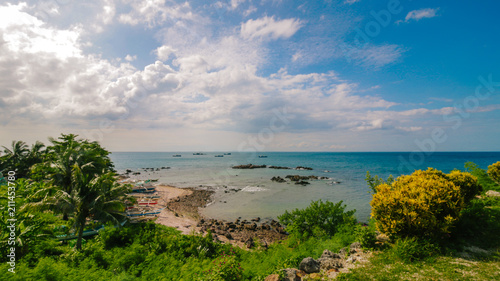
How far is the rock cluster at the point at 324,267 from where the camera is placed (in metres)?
7.39

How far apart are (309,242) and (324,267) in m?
5.22

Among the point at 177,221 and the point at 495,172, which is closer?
the point at 495,172

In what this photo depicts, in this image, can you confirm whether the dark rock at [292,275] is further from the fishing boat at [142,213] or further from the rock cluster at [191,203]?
the fishing boat at [142,213]

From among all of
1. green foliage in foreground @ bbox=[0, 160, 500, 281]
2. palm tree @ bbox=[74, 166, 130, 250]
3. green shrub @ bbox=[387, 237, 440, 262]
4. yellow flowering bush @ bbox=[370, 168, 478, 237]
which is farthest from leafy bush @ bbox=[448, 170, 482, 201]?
palm tree @ bbox=[74, 166, 130, 250]

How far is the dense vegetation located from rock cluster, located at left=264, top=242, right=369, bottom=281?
0.60 meters

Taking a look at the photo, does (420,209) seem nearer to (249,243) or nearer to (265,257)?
(265,257)

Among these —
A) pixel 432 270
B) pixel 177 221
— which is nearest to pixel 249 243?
pixel 177 221

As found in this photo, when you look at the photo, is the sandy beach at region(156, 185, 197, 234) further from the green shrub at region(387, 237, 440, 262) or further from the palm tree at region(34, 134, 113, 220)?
the green shrub at region(387, 237, 440, 262)

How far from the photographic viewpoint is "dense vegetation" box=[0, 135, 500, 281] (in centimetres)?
750

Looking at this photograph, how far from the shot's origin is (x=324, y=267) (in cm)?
818

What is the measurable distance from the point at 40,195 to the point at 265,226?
2172 cm

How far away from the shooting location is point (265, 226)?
968 inches

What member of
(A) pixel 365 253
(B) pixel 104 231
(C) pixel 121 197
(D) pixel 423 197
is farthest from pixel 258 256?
(B) pixel 104 231

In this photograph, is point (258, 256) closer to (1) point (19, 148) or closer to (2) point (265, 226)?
(2) point (265, 226)
